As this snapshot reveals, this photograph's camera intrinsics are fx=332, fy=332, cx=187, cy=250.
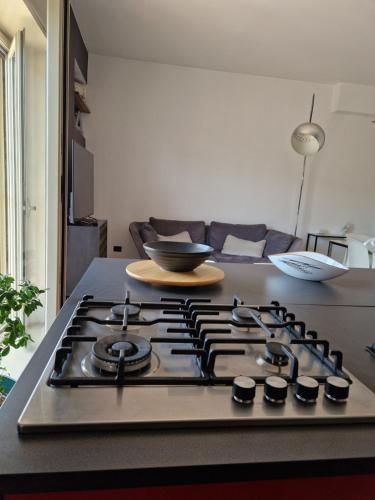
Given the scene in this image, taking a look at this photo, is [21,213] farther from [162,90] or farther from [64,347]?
[162,90]

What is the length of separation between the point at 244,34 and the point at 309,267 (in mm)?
2810

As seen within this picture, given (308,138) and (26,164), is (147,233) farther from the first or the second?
(308,138)

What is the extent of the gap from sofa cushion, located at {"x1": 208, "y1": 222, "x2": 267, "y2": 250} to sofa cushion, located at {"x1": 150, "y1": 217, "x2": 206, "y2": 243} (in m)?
0.13

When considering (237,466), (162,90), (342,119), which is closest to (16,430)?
(237,466)

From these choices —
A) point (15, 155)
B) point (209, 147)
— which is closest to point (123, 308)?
point (15, 155)

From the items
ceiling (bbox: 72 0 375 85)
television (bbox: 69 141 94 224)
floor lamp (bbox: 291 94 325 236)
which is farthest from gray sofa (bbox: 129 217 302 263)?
ceiling (bbox: 72 0 375 85)

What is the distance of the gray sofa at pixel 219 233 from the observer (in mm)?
3996

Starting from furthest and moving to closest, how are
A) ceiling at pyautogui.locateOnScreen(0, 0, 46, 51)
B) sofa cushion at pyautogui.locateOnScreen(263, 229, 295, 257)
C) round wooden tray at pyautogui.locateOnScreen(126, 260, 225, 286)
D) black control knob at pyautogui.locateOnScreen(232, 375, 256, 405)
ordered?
1. sofa cushion at pyautogui.locateOnScreen(263, 229, 295, 257)
2. ceiling at pyautogui.locateOnScreen(0, 0, 46, 51)
3. round wooden tray at pyautogui.locateOnScreen(126, 260, 225, 286)
4. black control knob at pyautogui.locateOnScreen(232, 375, 256, 405)

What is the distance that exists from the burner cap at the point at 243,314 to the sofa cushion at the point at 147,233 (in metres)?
3.04

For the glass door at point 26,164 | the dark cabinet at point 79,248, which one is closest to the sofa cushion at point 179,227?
the dark cabinet at point 79,248

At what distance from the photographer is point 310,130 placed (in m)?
3.97

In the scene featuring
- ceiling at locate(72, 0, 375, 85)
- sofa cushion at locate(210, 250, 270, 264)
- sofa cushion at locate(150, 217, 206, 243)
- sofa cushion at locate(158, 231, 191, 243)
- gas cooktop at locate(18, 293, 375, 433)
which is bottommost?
sofa cushion at locate(210, 250, 270, 264)

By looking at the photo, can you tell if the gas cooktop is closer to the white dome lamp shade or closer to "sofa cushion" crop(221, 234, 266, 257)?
"sofa cushion" crop(221, 234, 266, 257)

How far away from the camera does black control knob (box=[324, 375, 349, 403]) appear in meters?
0.53
